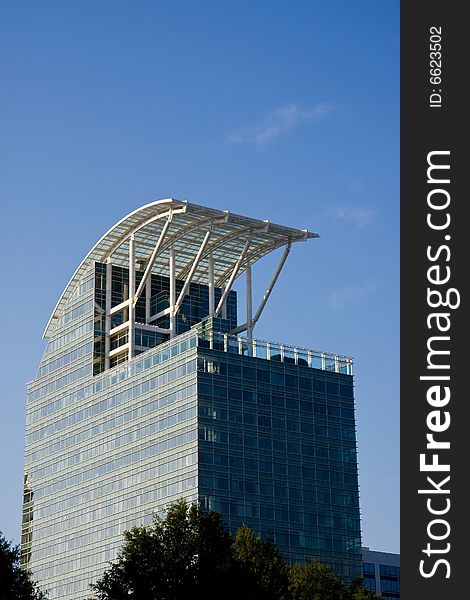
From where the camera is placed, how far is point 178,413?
439 ft

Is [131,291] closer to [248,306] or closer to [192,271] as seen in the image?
[192,271]

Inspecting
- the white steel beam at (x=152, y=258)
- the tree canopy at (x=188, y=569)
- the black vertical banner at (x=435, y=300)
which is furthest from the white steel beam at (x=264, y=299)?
the black vertical banner at (x=435, y=300)

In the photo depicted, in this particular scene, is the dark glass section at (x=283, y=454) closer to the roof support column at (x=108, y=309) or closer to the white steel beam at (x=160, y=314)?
the white steel beam at (x=160, y=314)

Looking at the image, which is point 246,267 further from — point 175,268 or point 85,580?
point 85,580

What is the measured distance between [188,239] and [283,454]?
28.7m

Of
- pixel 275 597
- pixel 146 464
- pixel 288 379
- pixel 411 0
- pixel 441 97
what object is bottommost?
pixel 275 597

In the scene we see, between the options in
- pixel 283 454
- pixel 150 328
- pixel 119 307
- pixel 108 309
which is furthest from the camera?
pixel 108 309

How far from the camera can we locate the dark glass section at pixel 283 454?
131 meters

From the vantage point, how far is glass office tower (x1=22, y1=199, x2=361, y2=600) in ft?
436

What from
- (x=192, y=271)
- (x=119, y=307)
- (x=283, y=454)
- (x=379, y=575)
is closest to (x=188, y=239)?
(x=192, y=271)

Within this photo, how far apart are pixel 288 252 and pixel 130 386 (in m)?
25.3

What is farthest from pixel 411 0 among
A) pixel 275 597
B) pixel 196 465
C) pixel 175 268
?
pixel 175 268

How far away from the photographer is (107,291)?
153m

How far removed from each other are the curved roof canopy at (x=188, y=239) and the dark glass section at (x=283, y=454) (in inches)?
614
